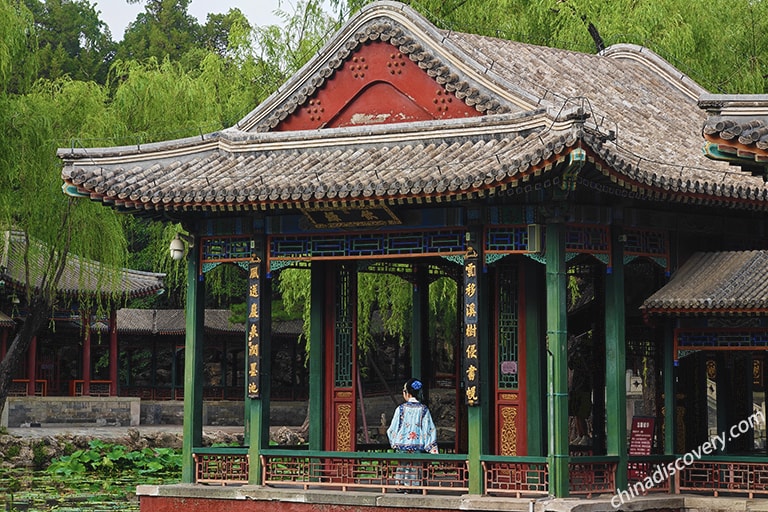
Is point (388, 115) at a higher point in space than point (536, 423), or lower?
higher

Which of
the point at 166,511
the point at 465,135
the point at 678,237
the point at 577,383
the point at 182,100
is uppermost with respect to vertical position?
the point at 182,100

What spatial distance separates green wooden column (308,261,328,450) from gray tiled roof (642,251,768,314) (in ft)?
12.8

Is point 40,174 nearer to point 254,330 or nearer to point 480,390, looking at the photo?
point 254,330

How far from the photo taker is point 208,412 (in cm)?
4206

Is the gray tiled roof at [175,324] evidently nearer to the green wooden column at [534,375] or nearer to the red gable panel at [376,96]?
the red gable panel at [376,96]

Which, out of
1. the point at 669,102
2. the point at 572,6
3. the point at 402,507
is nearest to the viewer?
the point at 402,507

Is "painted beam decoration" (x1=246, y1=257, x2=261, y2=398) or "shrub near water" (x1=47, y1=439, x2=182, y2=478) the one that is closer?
"painted beam decoration" (x1=246, y1=257, x2=261, y2=398)

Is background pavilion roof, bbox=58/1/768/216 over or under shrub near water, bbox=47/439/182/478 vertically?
over

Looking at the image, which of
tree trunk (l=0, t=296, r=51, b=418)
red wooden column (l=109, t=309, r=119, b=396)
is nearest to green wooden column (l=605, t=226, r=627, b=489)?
tree trunk (l=0, t=296, r=51, b=418)

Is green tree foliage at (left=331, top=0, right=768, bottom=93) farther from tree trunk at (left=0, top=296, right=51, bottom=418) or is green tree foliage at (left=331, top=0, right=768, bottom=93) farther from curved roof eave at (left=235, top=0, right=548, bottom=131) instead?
tree trunk at (left=0, top=296, right=51, bottom=418)

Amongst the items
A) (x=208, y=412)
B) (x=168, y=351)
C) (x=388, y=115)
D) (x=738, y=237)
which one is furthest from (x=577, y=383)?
(x=168, y=351)

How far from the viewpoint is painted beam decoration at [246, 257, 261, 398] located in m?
17.1

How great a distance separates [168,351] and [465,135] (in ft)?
99.7

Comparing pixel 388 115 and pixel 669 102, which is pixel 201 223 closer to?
pixel 388 115
